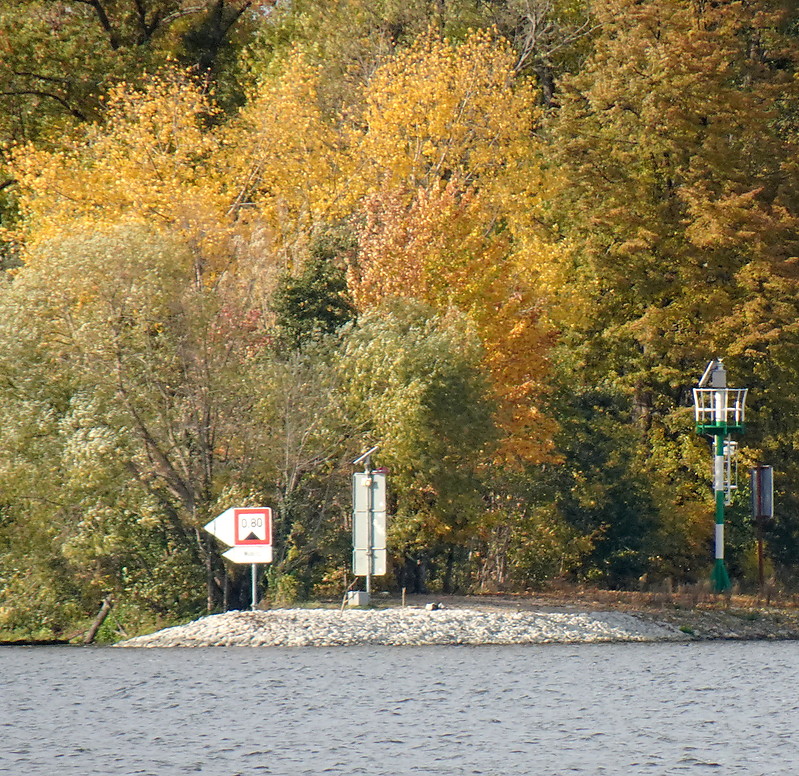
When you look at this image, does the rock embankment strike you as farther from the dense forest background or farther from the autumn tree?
the autumn tree

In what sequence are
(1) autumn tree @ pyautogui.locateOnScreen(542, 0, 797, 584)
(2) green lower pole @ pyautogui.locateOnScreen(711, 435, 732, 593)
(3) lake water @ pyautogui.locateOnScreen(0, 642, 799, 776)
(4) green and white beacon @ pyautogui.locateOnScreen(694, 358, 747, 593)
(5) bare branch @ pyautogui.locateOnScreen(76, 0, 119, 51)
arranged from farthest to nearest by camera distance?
(5) bare branch @ pyautogui.locateOnScreen(76, 0, 119, 51) < (1) autumn tree @ pyautogui.locateOnScreen(542, 0, 797, 584) < (4) green and white beacon @ pyautogui.locateOnScreen(694, 358, 747, 593) < (2) green lower pole @ pyautogui.locateOnScreen(711, 435, 732, 593) < (3) lake water @ pyautogui.locateOnScreen(0, 642, 799, 776)

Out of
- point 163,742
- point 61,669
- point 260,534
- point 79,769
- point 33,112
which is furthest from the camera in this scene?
point 33,112

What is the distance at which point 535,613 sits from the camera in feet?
117

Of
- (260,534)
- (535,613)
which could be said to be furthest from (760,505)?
(260,534)

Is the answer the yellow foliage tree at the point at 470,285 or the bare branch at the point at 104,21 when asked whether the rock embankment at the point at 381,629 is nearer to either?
the yellow foliage tree at the point at 470,285

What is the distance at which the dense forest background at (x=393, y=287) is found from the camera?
3638cm

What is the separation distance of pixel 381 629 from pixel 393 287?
1068 centimetres

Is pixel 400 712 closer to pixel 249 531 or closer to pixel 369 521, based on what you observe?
pixel 249 531

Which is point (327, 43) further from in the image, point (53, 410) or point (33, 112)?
point (53, 410)

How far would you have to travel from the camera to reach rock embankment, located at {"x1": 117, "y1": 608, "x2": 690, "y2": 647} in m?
33.1

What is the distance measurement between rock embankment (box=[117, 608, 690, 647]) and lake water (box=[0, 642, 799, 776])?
2.87 feet

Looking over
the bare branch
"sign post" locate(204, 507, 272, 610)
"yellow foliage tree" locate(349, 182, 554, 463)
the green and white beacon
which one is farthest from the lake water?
the bare branch

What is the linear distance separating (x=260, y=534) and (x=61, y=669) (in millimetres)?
5140

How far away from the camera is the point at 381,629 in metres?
33.6
